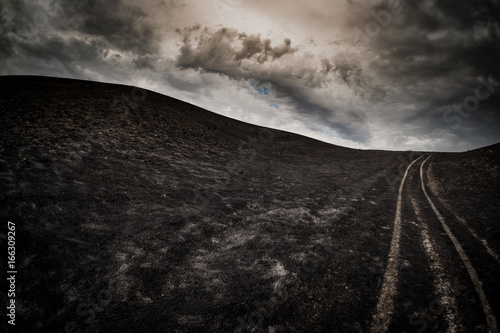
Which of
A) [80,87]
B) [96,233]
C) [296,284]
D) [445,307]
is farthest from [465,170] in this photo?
[80,87]

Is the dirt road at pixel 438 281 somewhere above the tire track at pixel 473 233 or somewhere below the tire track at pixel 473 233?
below

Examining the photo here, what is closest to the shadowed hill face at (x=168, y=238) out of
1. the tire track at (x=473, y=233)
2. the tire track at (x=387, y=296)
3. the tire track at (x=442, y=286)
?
the tire track at (x=387, y=296)

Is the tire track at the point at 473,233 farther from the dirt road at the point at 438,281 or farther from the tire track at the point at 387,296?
the tire track at the point at 387,296

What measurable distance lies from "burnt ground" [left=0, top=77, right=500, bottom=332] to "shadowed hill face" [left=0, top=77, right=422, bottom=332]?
1.2 inches

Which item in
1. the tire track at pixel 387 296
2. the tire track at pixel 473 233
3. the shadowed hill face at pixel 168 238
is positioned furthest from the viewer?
the tire track at pixel 473 233

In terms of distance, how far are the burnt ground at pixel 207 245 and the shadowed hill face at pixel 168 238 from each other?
0.03 m

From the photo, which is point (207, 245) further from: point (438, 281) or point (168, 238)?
point (438, 281)

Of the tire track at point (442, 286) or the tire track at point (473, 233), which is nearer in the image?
the tire track at point (442, 286)

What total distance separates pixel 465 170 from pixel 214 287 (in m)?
23.0

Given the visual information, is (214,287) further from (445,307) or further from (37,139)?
(37,139)

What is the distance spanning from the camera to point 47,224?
16.5ft

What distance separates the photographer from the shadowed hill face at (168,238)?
11.4 feet

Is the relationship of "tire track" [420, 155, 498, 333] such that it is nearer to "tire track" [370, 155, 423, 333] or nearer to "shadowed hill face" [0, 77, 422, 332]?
"tire track" [370, 155, 423, 333]

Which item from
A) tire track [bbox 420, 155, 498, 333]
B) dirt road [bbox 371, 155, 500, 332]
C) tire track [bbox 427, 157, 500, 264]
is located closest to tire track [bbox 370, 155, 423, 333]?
dirt road [bbox 371, 155, 500, 332]
